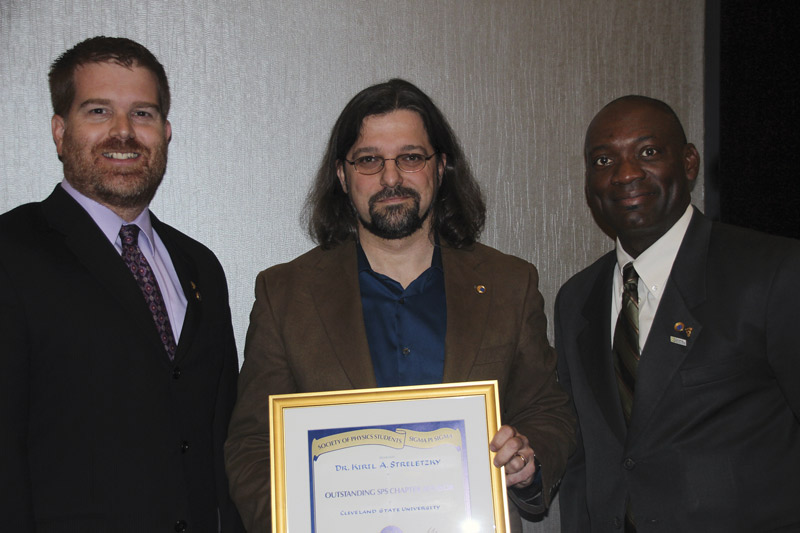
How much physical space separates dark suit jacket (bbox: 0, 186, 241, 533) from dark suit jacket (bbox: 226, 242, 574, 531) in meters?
0.17

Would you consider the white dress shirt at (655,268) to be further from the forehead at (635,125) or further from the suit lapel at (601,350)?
the forehead at (635,125)

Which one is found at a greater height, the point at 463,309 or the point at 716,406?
the point at 463,309

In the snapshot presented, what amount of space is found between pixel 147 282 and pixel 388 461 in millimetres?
942

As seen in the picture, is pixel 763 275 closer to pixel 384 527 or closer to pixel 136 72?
pixel 384 527

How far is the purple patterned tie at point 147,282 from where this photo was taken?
2.07 metres

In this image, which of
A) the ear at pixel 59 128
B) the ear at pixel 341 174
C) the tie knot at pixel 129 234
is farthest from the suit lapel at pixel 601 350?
the ear at pixel 59 128

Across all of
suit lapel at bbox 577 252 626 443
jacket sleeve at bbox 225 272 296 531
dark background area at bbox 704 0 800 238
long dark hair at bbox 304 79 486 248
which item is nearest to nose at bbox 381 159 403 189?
long dark hair at bbox 304 79 486 248

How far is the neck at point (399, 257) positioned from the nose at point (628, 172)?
2.35 ft

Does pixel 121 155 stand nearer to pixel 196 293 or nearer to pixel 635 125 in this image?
pixel 196 293

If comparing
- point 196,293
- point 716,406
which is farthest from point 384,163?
point 716,406

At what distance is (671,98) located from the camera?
332 cm

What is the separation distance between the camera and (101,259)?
6.52 feet

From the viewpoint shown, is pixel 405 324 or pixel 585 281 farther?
pixel 585 281

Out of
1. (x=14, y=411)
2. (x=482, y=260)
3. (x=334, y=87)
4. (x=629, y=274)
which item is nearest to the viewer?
(x=14, y=411)
